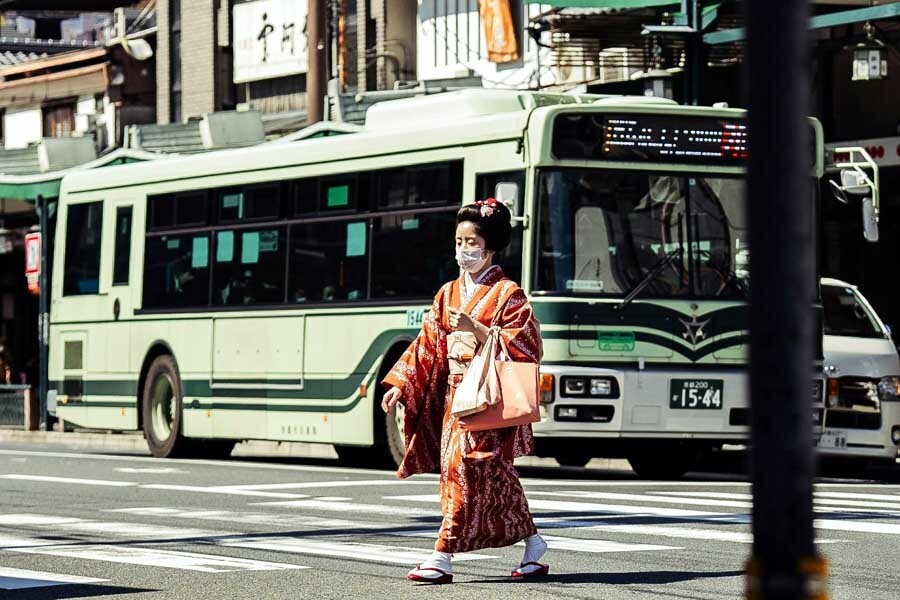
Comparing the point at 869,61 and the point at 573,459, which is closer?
the point at 573,459

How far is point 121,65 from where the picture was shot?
43.1 meters

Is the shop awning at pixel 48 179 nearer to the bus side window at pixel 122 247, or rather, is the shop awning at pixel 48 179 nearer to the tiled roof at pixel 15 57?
the bus side window at pixel 122 247

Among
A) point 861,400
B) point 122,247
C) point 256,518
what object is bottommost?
point 256,518

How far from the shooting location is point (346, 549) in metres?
10.0

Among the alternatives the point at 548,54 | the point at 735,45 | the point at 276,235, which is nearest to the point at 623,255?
the point at 276,235

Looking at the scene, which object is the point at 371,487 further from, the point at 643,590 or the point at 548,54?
the point at 548,54

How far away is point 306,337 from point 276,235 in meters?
1.15

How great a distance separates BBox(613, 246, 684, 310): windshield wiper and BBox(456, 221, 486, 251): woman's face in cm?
711

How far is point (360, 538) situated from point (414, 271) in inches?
260

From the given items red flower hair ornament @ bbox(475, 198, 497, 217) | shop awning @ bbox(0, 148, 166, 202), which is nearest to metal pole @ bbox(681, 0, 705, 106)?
shop awning @ bbox(0, 148, 166, 202)

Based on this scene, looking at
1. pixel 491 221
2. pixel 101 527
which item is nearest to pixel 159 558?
pixel 101 527

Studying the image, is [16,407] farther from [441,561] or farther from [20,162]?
[441,561]

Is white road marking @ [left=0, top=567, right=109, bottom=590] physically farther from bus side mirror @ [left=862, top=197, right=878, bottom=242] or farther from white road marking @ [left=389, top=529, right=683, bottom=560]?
bus side mirror @ [left=862, top=197, right=878, bottom=242]

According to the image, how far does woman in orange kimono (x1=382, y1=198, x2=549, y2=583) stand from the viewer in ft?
28.2
